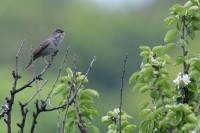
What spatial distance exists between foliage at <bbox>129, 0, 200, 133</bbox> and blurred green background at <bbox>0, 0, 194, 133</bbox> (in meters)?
40.7

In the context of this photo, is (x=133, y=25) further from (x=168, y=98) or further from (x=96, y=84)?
(x=168, y=98)

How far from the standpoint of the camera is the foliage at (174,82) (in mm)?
5754

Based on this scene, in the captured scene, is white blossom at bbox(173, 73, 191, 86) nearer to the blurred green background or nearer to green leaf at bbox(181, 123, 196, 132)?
green leaf at bbox(181, 123, 196, 132)

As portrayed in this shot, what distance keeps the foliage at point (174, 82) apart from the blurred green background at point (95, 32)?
1604 inches

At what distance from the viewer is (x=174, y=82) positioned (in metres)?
6.09

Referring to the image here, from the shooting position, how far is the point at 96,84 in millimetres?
56094

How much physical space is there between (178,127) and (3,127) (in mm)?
28773

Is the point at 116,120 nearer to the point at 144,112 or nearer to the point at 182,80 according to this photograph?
the point at 144,112

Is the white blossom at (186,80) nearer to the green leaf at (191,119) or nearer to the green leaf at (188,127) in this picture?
the green leaf at (191,119)

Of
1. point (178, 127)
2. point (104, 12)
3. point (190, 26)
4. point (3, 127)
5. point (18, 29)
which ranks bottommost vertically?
point (178, 127)

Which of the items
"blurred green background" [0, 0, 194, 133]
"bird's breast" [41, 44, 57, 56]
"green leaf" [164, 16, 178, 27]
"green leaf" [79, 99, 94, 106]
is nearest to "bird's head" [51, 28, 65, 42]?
"bird's breast" [41, 44, 57, 56]

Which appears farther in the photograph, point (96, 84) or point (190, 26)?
point (96, 84)

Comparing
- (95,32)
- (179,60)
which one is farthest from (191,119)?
(95,32)

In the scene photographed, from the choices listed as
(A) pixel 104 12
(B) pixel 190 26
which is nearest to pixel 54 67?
(A) pixel 104 12
